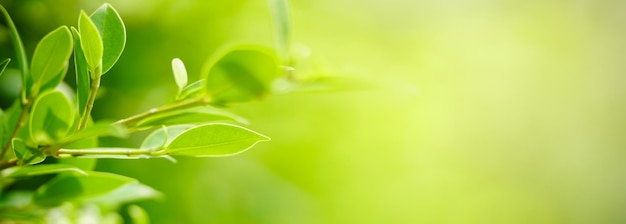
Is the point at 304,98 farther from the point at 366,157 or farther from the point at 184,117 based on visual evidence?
the point at 184,117

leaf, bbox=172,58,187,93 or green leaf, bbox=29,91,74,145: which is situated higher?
leaf, bbox=172,58,187,93

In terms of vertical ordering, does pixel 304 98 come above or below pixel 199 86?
above

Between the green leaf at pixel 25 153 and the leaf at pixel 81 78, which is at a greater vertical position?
the leaf at pixel 81 78

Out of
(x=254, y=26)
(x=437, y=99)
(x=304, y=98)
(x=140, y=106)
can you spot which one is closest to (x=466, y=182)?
(x=437, y=99)

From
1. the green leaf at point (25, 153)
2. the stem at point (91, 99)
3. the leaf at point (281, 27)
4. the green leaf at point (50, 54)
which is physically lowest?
the green leaf at point (25, 153)

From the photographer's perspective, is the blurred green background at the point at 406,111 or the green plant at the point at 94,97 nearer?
the green plant at the point at 94,97
